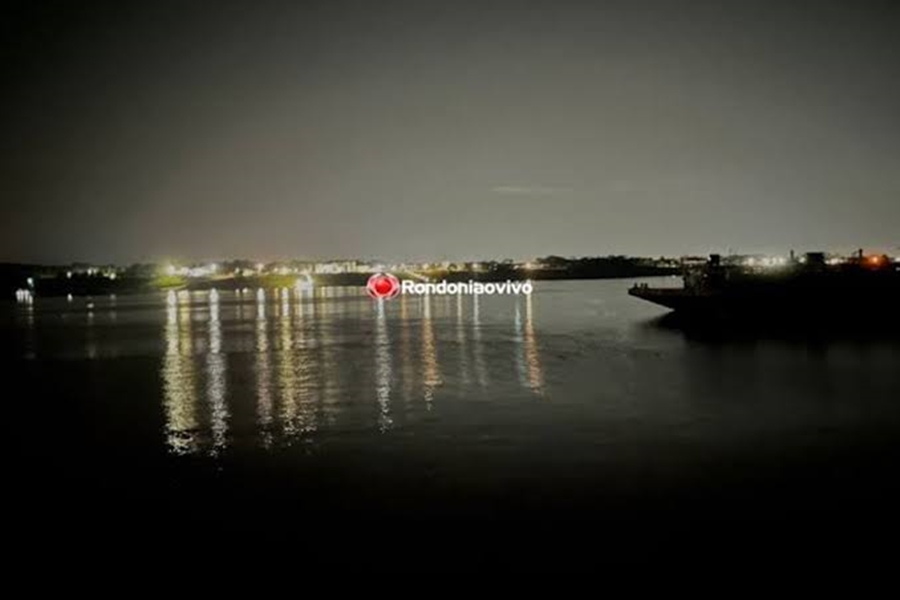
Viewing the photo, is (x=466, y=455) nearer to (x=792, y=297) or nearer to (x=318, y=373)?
(x=318, y=373)

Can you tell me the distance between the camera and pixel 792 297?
5191cm

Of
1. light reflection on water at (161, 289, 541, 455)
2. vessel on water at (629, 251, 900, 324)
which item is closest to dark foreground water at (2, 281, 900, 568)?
light reflection on water at (161, 289, 541, 455)

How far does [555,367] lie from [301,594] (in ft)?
66.1

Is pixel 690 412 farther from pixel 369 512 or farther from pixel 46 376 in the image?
pixel 46 376

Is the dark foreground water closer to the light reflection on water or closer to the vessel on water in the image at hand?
the light reflection on water

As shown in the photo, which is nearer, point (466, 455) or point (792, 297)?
point (466, 455)

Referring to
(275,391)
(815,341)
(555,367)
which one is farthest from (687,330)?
(275,391)

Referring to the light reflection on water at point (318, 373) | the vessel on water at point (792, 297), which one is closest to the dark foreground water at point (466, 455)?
the light reflection on water at point (318, 373)

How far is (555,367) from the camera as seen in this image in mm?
27297

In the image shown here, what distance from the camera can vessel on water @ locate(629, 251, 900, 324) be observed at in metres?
50.2

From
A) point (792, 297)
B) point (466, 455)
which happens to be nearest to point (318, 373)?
point (466, 455)

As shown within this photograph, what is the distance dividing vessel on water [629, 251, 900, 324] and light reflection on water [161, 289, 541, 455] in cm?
1524

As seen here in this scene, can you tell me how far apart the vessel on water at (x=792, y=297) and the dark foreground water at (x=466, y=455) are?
20.7m

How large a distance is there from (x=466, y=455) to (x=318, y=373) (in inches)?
543
